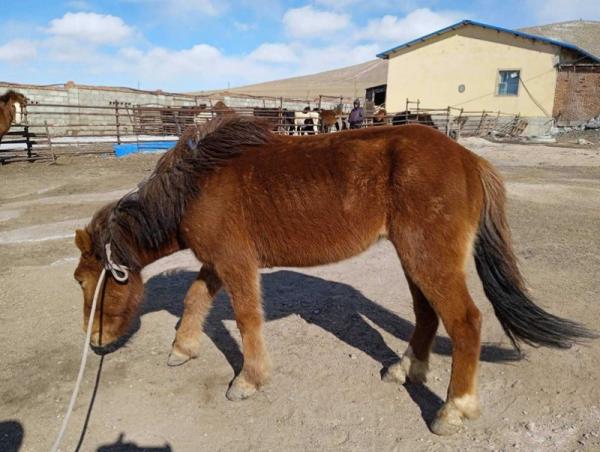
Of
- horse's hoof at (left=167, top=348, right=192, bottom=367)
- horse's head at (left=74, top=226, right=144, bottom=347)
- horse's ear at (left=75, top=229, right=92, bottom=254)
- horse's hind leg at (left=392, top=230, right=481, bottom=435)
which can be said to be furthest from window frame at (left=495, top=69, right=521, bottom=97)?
horse's ear at (left=75, top=229, right=92, bottom=254)

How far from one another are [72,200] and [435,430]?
31.3 ft

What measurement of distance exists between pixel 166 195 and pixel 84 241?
2.24ft

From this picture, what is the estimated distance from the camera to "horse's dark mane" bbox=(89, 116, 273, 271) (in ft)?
10.3

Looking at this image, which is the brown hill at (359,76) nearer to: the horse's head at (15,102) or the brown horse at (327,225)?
the horse's head at (15,102)

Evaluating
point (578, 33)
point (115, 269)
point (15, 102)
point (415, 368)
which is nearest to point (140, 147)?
point (15, 102)

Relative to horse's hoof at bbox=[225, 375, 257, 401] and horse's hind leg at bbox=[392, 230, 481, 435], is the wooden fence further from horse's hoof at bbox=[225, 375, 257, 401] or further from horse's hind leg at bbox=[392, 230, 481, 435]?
horse's hind leg at bbox=[392, 230, 481, 435]

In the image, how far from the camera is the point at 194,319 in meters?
3.66

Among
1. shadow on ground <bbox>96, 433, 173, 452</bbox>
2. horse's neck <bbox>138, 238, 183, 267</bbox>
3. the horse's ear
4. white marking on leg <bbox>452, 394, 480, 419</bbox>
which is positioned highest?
the horse's ear

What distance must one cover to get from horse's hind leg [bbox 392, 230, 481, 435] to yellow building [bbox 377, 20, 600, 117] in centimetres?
3091

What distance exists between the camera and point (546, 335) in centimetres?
300

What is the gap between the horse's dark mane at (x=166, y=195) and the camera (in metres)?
3.13

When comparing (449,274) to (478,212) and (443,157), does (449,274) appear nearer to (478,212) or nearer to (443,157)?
(478,212)

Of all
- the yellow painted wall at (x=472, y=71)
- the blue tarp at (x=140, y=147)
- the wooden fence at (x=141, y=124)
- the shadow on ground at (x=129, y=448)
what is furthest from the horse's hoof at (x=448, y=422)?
the yellow painted wall at (x=472, y=71)

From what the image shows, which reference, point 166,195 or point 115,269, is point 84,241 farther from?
point 166,195
